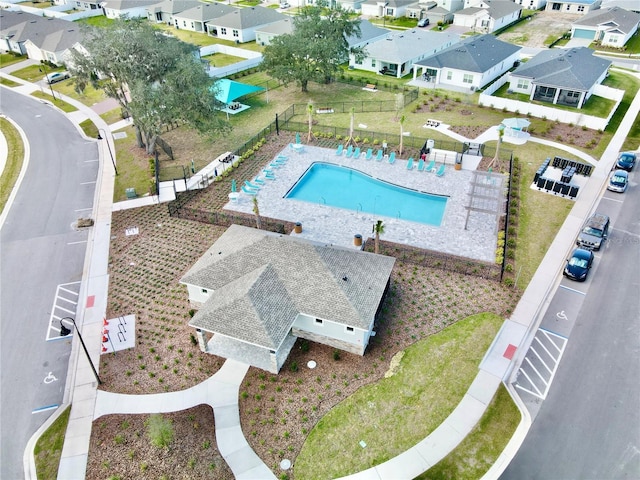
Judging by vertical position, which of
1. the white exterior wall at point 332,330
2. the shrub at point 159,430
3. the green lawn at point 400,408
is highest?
the white exterior wall at point 332,330

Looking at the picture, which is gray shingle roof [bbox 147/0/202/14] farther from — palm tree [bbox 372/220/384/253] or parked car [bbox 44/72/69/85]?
palm tree [bbox 372/220/384/253]

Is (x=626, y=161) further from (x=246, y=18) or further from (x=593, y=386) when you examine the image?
(x=246, y=18)

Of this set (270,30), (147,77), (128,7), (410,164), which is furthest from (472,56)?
(128,7)

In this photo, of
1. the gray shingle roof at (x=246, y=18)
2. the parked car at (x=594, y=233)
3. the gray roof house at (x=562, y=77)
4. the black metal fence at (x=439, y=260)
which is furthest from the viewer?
the gray shingle roof at (x=246, y=18)

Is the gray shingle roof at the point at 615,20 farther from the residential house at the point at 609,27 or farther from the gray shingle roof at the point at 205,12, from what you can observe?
the gray shingle roof at the point at 205,12

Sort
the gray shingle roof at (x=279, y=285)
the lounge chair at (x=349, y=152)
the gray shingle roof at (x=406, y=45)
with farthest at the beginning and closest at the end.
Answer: the gray shingle roof at (x=406, y=45)
the lounge chair at (x=349, y=152)
the gray shingle roof at (x=279, y=285)

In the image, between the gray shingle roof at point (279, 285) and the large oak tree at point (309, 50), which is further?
the large oak tree at point (309, 50)

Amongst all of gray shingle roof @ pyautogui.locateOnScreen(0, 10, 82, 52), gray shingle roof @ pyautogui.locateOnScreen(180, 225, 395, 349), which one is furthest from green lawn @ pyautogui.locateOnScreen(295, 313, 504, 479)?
gray shingle roof @ pyautogui.locateOnScreen(0, 10, 82, 52)

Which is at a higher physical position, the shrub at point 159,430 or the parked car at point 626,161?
the parked car at point 626,161

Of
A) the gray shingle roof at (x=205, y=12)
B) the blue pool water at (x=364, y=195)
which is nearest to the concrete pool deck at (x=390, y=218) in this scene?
the blue pool water at (x=364, y=195)
